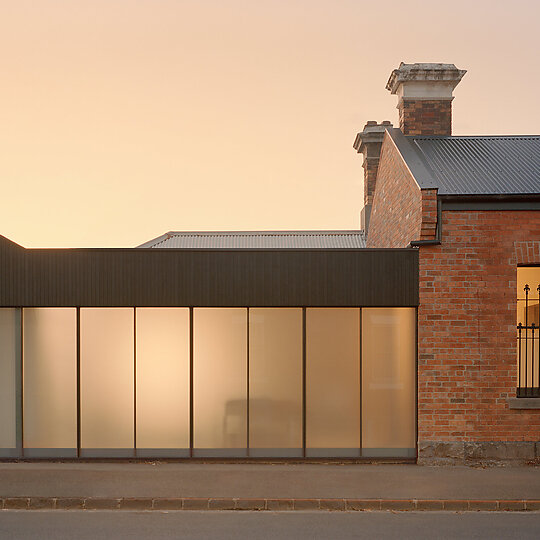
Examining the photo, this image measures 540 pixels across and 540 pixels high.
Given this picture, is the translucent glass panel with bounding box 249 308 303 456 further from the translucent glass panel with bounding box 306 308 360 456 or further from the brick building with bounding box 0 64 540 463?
the translucent glass panel with bounding box 306 308 360 456

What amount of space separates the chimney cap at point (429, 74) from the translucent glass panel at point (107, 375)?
989cm

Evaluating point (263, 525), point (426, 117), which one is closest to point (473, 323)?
point (263, 525)

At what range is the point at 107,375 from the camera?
11648mm

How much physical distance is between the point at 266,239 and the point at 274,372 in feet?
63.0

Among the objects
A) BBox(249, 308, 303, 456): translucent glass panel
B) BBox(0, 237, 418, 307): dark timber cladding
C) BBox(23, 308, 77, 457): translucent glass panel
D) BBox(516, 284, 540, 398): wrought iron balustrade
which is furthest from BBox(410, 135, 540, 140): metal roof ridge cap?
BBox(23, 308, 77, 457): translucent glass panel

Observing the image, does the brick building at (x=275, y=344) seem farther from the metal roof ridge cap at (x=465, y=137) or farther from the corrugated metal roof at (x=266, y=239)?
the corrugated metal roof at (x=266, y=239)

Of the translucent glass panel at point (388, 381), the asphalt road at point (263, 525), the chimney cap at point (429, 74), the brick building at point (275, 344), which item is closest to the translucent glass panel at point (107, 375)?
the brick building at point (275, 344)

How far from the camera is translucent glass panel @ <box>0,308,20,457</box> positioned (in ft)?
38.1

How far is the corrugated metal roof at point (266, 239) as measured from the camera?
28750 mm

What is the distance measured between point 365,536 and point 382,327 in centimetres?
466

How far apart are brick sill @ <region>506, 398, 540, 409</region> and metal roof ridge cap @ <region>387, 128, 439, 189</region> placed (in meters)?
4.02

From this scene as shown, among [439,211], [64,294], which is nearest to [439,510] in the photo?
[439,211]

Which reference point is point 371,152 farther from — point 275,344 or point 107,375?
point 107,375

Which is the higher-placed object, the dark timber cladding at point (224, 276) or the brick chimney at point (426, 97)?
the brick chimney at point (426, 97)
